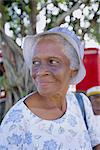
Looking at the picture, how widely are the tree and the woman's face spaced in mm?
3744

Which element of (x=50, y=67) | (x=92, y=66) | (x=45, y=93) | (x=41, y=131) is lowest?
(x=92, y=66)

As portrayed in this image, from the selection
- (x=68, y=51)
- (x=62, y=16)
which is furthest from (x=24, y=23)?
(x=68, y=51)

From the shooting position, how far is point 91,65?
5.18 meters

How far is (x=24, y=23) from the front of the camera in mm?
6156

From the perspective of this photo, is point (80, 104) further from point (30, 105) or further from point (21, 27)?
point (21, 27)

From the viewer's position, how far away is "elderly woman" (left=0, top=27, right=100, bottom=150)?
1616mm

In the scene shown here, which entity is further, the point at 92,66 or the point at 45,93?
the point at 92,66

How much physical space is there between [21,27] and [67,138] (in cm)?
463

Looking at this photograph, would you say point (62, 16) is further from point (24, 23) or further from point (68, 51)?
point (68, 51)

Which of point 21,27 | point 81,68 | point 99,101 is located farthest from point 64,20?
point 81,68

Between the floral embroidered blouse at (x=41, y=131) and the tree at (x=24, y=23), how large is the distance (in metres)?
3.77

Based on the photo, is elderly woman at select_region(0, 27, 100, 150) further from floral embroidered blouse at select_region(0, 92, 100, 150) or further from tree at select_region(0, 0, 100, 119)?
tree at select_region(0, 0, 100, 119)

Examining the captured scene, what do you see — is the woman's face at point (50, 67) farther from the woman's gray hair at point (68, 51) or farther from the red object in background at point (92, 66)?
the red object in background at point (92, 66)

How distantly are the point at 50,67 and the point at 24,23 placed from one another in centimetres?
453
